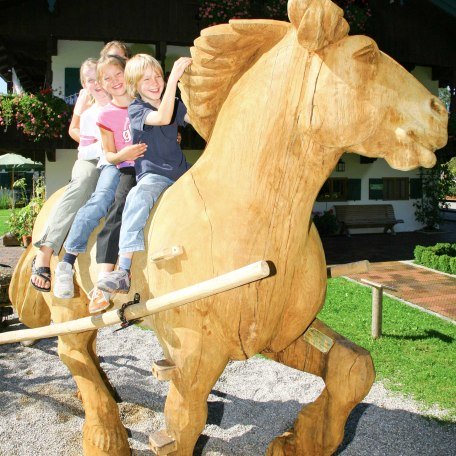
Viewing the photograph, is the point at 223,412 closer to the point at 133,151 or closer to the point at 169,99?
the point at 133,151

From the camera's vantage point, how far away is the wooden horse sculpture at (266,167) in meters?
1.78

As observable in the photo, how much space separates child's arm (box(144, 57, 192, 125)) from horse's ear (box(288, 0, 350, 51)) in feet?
1.57

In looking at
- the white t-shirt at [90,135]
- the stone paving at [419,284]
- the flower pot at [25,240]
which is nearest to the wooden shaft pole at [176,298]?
the white t-shirt at [90,135]

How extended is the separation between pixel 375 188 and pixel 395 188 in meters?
0.75

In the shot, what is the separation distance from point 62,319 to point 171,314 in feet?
3.76

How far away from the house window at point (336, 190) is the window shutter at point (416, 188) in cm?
239

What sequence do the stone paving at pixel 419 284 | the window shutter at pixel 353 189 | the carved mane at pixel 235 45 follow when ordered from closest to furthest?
the carved mane at pixel 235 45 → the stone paving at pixel 419 284 → the window shutter at pixel 353 189

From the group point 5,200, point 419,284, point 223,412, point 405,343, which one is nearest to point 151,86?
point 223,412

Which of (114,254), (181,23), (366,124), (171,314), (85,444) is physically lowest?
(85,444)

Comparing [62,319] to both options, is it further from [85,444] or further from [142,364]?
[142,364]

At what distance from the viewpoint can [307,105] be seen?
1.83 metres

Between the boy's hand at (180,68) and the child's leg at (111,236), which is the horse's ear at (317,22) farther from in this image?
the child's leg at (111,236)

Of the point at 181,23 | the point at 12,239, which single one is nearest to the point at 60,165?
the point at 12,239

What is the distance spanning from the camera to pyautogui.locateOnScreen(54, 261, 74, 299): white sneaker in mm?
2436
